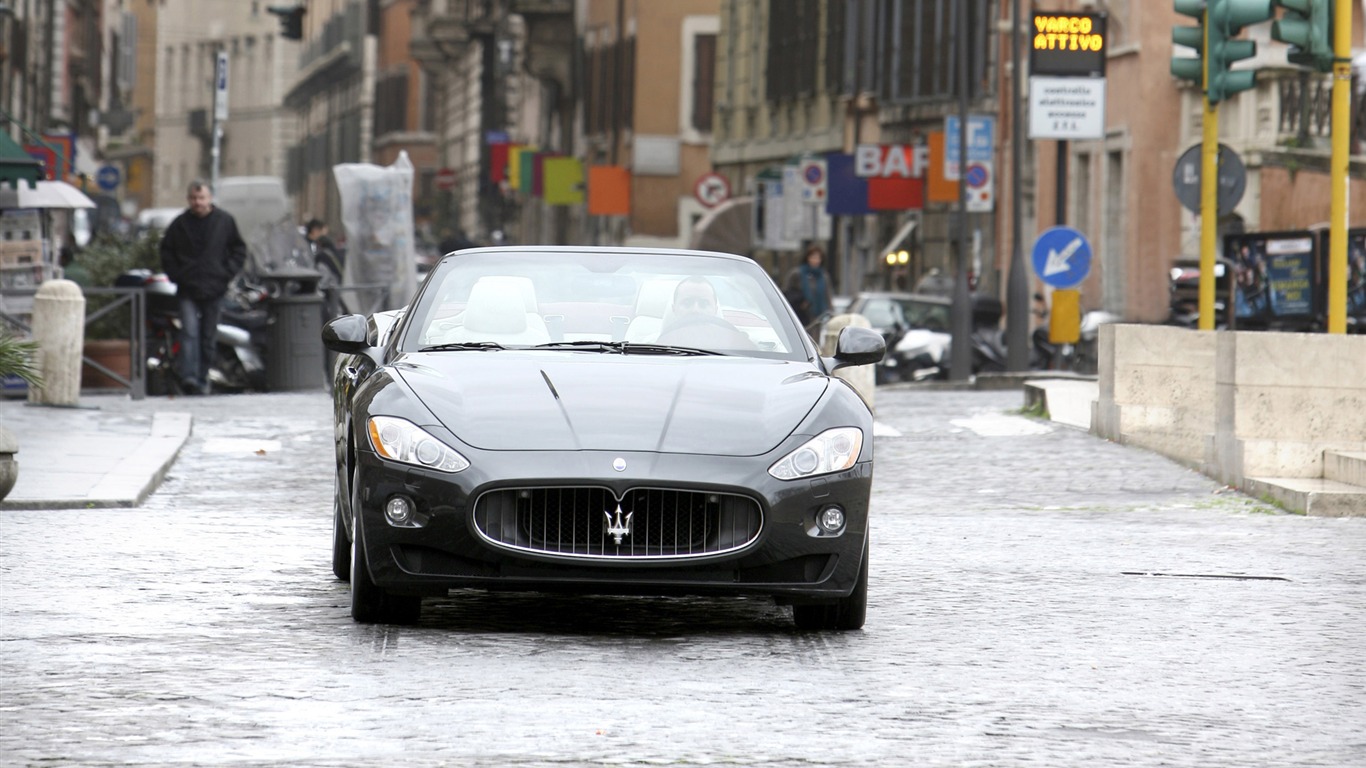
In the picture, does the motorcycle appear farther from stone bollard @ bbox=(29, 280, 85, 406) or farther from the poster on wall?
the poster on wall

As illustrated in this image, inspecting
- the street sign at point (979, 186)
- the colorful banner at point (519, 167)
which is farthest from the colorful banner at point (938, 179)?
the colorful banner at point (519, 167)

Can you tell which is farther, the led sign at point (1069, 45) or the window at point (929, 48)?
the window at point (929, 48)

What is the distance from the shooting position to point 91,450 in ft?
55.7

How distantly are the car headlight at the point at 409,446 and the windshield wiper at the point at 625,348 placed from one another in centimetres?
97

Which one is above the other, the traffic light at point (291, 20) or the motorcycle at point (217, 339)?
the traffic light at point (291, 20)

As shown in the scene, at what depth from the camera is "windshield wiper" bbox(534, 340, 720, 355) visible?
9.91 metres

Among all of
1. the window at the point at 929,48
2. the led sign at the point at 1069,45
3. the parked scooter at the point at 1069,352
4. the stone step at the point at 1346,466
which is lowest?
the stone step at the point at 1346,466

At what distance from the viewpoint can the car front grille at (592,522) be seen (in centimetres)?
882

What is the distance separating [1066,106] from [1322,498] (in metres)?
15.7

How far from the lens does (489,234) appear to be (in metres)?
85.9

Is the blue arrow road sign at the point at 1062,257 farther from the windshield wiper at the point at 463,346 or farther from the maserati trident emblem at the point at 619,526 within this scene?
the maserati trident emblem at the point at 619,526

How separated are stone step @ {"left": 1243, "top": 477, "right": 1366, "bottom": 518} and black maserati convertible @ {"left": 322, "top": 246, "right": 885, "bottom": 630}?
18.7 ft

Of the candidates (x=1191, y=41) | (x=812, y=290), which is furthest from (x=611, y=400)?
(x=812, y=290)

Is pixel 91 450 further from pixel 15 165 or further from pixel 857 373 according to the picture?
pixel 15 165
